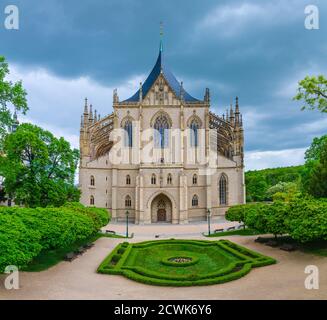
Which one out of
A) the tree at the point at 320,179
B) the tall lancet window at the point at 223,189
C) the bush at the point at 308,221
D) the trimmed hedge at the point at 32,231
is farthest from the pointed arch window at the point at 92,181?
the bush at the point at 308,221

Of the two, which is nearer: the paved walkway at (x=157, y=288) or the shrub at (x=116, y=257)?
the paved walkway at (x=157, y=288)

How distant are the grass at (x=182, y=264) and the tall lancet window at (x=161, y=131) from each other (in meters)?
24.4

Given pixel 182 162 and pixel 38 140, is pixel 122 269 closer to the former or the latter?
pixel 38 140

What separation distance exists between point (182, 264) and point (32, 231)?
35.7 feet

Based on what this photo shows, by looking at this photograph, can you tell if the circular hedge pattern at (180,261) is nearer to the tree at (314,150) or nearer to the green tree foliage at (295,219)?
the green tree foliage at (295,219)

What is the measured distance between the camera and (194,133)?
2143 inches

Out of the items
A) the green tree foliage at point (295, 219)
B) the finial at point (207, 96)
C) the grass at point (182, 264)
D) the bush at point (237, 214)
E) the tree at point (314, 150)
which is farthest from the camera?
the finial at point (207, 96)

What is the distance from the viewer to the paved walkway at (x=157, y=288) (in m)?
15.5

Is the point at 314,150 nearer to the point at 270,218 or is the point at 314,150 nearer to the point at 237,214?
the point at 237,214

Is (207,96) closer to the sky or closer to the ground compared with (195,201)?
closer to the sky

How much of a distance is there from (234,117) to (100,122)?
24739mm

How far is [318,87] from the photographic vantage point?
21.9 metres

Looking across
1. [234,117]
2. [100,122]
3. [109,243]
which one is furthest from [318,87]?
[100,122]

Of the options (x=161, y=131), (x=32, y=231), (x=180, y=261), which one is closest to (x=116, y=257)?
(x=180, y=261)
